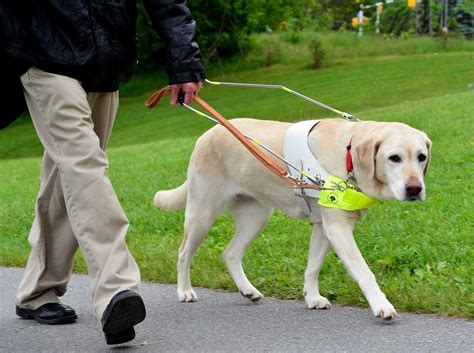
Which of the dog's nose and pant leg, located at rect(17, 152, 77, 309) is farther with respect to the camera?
pant leg, located at rect(17, 152, 77, 309)

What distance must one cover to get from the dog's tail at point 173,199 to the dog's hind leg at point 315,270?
3.05 ft

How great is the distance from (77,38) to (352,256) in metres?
1.68

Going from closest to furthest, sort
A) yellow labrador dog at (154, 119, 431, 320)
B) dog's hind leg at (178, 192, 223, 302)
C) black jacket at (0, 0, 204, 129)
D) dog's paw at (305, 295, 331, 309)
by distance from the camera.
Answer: black jacket at (0, 0, 204, 129), yellow labrador dog at (154, 119, 431, 320), dog's paw at (305, 295, 331, 309), dog's hind leg at (178, 192, 223, 302)

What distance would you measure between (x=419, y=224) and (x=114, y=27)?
2.99 m

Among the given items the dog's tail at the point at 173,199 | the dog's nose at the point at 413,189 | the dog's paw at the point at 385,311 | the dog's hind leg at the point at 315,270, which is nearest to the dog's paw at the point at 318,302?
the dog's hind leg at the point at 315,270

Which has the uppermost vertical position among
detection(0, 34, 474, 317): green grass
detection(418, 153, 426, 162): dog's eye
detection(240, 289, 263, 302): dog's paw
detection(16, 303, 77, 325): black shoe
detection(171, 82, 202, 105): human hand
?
detection(171, 82, 202, 105): human hand

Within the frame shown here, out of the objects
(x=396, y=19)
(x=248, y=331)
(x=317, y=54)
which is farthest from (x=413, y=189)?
(x=396, y=19)

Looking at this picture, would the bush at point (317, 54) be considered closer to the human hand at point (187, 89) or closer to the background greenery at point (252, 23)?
the background greenery at point (252, 23)

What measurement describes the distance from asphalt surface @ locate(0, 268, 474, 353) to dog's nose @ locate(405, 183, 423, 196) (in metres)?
0.61

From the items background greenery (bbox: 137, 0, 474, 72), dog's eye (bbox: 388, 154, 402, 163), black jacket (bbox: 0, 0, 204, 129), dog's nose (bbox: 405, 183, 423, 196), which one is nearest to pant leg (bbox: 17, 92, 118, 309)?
black jacket (bbox: 0, 0, 204, 129)

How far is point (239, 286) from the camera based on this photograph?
5.32 m

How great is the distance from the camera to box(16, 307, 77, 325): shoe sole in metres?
4.90

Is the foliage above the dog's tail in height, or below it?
below

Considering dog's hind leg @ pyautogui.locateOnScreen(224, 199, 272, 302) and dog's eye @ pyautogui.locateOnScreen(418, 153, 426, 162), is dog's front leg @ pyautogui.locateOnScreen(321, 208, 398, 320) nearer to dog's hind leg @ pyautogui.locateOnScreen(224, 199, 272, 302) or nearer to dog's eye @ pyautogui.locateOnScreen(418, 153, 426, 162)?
dog's eye @ pyautogui.locateOnScreen(418, 153, 426, 162)
